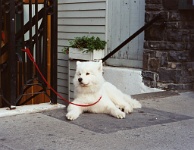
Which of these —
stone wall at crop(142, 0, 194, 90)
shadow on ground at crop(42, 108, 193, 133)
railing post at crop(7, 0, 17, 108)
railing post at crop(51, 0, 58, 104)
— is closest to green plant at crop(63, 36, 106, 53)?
stone wall at crop(142, 0, 194, 90)

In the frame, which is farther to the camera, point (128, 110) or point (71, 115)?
point (128, 110)

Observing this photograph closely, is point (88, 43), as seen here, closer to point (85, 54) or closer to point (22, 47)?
point (85, 54)

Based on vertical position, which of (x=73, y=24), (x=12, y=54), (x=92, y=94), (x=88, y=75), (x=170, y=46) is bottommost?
(x=92, y=94)

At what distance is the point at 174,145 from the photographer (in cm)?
446

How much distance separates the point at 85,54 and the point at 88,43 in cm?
24

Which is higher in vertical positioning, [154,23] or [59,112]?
[154,23]

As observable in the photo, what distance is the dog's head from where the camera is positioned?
5632 millimetres

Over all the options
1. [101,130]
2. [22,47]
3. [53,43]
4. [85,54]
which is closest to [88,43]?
[85,54]

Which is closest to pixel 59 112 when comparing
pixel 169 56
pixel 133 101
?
pixel 133 101

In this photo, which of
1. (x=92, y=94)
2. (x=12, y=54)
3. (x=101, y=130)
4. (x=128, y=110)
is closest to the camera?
(x=101, y=130)

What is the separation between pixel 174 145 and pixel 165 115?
4.57ft

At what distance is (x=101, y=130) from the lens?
4992mm

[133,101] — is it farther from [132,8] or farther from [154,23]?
[132,8]

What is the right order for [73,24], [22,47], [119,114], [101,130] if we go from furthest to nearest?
[73,24], [22,47], [119,114], [101,130]
